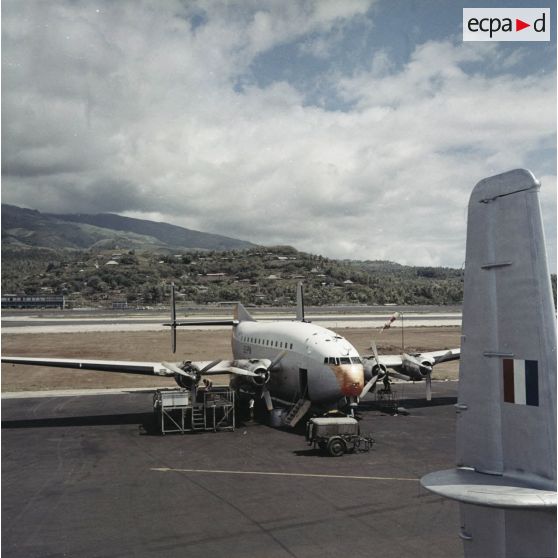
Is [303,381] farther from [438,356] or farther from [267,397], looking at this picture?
[438,356]

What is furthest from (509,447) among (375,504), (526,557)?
(375,504)

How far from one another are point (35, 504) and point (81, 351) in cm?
4826

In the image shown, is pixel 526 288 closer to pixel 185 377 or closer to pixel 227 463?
pixel 227 463

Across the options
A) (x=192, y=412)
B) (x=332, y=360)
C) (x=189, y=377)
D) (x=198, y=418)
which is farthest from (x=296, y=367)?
(x=198, y=418)

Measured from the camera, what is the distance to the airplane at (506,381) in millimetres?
6824

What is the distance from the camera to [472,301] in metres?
8.06

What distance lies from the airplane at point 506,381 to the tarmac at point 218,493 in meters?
8.54

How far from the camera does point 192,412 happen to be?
30391mm

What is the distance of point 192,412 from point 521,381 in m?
25.3

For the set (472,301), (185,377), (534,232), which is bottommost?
(185,377)

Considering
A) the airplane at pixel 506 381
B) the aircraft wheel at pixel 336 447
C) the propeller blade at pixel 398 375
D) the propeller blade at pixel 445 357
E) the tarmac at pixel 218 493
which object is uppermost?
the airplane at pixel 506 381

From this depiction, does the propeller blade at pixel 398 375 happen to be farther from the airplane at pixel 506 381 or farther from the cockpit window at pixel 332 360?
the airplane at pixel 506 381

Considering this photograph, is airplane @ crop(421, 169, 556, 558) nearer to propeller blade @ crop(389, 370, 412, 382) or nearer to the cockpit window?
the cockpit window

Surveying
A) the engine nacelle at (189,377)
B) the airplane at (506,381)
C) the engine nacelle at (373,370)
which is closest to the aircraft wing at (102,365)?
the engine nacelle at (189,377)
